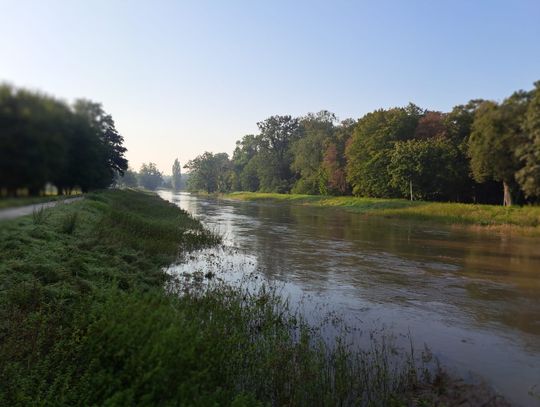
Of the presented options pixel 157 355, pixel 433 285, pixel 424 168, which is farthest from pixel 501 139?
pixel 157 355

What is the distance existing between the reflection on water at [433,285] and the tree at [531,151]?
1582 cm

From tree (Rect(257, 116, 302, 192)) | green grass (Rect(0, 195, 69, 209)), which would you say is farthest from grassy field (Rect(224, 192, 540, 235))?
tree (Rect(257, 116, 302, 192))

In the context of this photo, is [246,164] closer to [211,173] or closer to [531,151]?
[211,173]

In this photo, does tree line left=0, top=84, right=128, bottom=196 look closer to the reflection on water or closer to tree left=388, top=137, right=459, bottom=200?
the reflection on water

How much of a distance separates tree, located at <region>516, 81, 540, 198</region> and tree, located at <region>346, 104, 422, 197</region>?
23.2 m

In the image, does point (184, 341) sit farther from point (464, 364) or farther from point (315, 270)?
point (315, 270)

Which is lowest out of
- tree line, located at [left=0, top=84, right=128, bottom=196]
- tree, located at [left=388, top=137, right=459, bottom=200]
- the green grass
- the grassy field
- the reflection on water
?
the reflection on water

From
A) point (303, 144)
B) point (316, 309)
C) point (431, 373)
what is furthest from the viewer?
point (303, 144)

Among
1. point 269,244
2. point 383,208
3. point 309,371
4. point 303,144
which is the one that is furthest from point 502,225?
point 303,144

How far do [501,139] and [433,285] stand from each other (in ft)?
128

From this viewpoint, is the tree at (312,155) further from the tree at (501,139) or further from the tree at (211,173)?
the tree at (211,173)

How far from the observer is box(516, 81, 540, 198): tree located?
42031mm

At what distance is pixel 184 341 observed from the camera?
609 centimetres

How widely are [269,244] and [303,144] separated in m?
80.7
